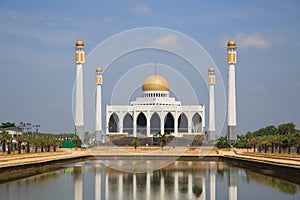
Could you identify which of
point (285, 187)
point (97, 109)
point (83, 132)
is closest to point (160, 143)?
point (83, 132)

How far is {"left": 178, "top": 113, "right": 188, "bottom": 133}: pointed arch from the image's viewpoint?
51.9 meters

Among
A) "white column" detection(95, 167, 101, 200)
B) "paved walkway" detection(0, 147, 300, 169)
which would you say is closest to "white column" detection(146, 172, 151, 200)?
"white column" detection(95, 167, 101, 200)

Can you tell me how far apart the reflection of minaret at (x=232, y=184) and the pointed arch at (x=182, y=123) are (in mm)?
30782

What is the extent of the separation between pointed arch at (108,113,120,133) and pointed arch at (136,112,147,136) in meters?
2.10

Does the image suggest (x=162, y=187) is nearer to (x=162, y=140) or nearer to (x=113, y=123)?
(x=162, y=140)

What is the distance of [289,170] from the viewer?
1791 cm

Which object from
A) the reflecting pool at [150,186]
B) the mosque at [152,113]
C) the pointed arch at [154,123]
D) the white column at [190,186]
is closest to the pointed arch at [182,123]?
the mosque at [152,113]

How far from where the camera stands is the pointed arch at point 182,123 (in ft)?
170

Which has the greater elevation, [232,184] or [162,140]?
[162,140]

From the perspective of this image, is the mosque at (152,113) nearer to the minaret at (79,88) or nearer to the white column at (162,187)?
the minaret at (79,88)

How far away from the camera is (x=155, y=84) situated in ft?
169

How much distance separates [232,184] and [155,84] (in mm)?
35763

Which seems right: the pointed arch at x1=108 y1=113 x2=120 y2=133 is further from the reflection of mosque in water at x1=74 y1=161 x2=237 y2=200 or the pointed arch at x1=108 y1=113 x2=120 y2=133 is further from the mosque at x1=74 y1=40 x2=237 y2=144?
the reflection of mosque in water at x1=74 y1=161 x2=237 y2=200

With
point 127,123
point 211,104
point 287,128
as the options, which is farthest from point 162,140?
point 127,123
